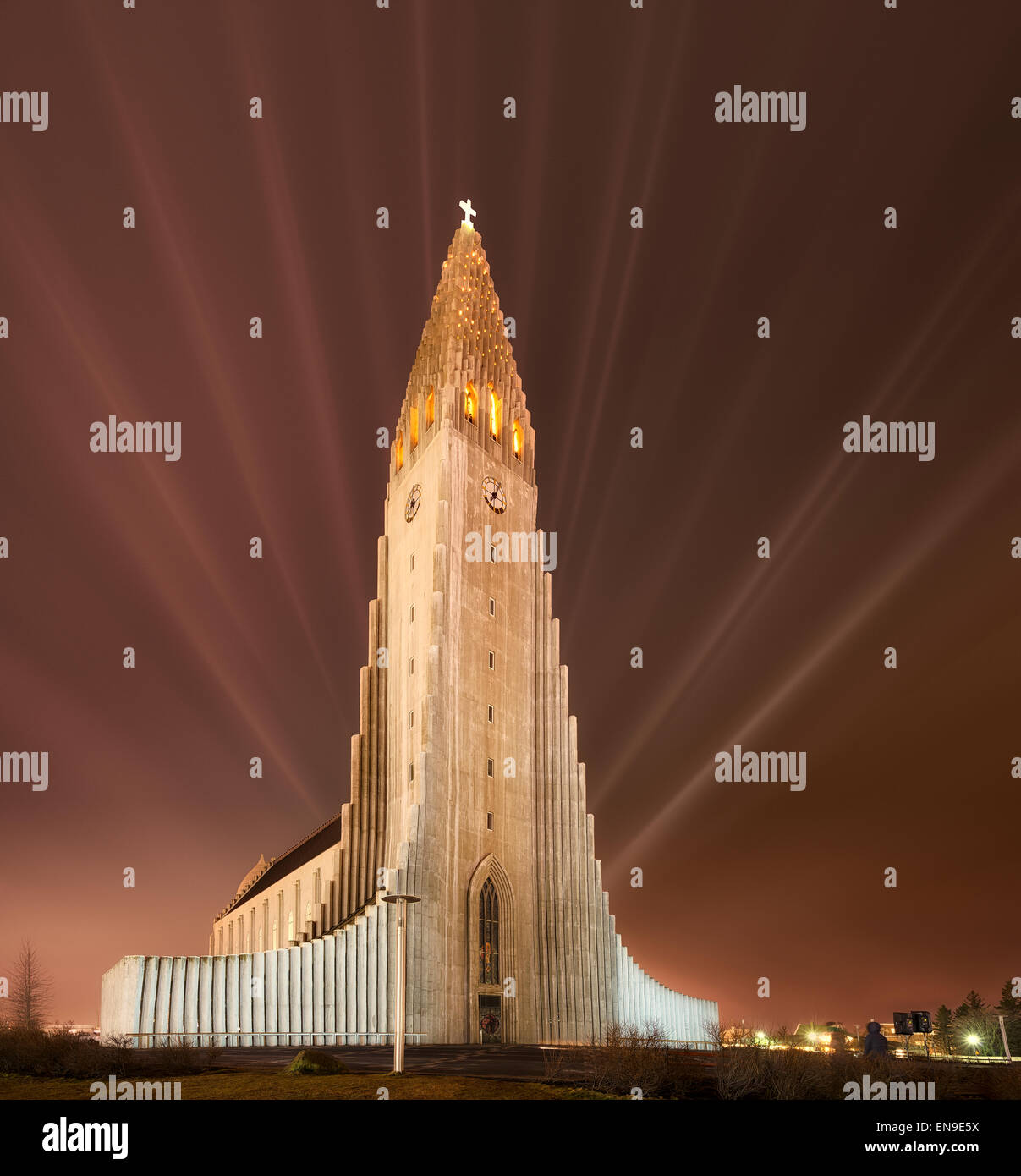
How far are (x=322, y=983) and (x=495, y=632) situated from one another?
19.4 m

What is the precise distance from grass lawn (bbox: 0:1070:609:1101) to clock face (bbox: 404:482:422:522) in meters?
36.7

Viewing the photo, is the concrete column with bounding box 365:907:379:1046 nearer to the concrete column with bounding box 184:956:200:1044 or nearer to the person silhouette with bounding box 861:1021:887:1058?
the concrete column with bounding box 184:956:200:1044

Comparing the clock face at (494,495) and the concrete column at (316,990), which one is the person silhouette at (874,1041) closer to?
the concrete column at (316,990)

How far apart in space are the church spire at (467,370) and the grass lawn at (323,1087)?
38.3 m

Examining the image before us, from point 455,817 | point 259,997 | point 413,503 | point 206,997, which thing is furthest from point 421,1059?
point 413,503

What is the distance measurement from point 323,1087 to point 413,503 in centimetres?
3941

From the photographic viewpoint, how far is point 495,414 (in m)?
57.4

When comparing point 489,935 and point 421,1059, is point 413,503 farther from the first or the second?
point 421,1059

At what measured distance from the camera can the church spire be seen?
180 ft

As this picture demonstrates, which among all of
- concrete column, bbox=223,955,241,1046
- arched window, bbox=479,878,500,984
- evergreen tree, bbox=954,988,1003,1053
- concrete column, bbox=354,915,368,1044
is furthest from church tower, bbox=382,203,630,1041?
evergreen tree, bbox=954,988,1003,1053
